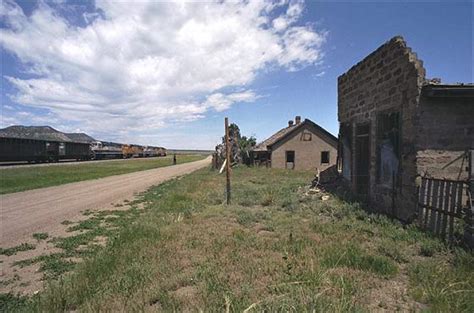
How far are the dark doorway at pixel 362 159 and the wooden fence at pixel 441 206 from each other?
→ 3813mm

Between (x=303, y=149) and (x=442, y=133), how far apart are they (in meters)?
27.9

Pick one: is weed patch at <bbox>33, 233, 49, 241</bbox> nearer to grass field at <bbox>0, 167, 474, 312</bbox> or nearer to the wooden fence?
grass field at <bbox>0, 167, 474, 312</bbox>

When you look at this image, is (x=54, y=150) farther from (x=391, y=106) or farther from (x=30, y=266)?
(x=391, y=106)

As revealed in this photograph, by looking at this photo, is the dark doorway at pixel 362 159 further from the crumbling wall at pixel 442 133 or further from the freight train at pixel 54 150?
the freight train at pixel 54 150

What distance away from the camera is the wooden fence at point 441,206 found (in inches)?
233

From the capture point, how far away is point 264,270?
4805 mm

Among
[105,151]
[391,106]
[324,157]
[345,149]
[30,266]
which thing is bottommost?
[30,266]

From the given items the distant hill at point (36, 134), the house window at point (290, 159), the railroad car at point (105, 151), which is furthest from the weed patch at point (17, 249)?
the railroad car at point (105, 151)

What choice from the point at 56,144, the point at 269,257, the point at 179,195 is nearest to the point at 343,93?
the point at 179,195

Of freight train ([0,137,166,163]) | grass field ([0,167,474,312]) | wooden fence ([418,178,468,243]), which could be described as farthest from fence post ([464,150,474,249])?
freight train ([0,137,166,163])

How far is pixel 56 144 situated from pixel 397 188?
1856 inches

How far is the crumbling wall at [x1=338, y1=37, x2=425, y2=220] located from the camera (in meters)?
7.67

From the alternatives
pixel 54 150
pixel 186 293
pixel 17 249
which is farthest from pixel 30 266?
pixel 54 150

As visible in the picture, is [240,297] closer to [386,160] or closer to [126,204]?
[386,160]
